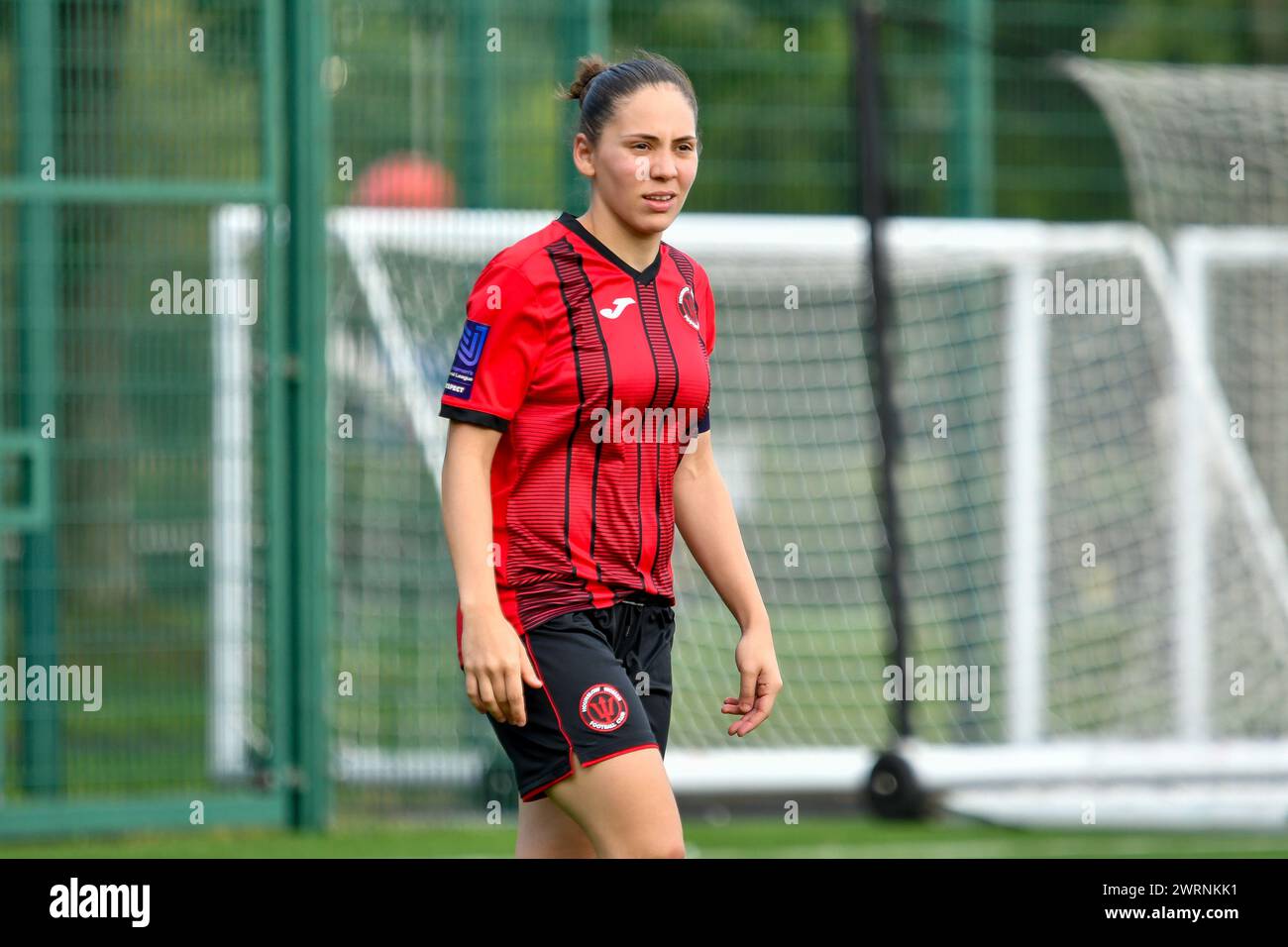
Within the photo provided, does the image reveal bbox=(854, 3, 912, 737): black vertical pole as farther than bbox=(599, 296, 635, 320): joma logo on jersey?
Yes

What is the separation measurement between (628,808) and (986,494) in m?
5.35

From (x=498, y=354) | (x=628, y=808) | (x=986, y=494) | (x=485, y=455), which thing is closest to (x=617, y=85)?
(x=498, y=354)

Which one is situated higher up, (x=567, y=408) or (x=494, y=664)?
(x=567, y=408)

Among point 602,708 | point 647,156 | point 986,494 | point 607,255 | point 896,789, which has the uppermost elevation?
point 647,156

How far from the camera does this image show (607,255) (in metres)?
3.53

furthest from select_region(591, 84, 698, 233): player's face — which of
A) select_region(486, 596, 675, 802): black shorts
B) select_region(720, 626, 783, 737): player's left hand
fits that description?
select_region(720, 626, 783, 737): player's left hand

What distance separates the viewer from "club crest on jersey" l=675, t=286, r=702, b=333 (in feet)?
11.8

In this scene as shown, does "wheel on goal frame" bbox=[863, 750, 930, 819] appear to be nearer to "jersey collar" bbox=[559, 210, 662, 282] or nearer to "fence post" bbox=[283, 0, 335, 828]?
"fence post" bbox=[283, 0, 335, 828]

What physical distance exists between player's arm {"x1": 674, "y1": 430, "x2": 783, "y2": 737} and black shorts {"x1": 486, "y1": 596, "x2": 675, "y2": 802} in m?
0.28

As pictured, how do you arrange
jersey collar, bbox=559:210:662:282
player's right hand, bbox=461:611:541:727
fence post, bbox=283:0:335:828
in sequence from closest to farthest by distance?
player's right hand, bbox=461:611:541:727
jersey collar, bbox=559:210:662:282
fence post, bbox=283:0:335:828

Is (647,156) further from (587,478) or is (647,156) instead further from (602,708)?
(602,708)
